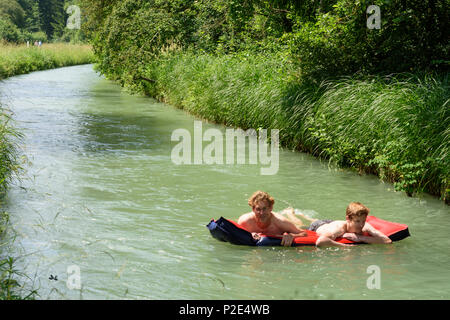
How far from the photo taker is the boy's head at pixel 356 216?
698 centimetres

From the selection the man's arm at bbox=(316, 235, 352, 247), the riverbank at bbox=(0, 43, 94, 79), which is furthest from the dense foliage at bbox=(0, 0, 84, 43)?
the man's arm at bbox=(316, 235, 352, 247)

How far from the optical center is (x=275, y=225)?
725 centimetres

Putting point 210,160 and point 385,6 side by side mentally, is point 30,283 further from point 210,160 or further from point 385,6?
point 385,6

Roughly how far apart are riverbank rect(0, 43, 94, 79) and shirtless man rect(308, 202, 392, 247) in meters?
27.4

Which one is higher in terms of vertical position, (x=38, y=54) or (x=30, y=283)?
(x=38, y=54)

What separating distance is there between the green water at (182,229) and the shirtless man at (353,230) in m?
0.12

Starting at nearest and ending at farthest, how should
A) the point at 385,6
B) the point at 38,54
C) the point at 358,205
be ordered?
the point at 358,205, the point at 385,6, the point at 38,54

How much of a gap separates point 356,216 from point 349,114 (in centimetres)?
434

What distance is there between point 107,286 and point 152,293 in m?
0.48

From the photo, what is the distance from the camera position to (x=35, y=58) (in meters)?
41.6

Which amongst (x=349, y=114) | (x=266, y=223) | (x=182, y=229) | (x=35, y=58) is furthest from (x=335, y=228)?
(x=35, y=58)

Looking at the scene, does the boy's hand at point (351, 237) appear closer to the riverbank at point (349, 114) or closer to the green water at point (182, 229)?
the green water at point (182, 229)

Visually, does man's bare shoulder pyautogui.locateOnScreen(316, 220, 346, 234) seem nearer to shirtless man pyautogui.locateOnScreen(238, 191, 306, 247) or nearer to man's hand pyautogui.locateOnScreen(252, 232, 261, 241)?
shirtless man pyautogui.locateOnScreen(238, 191, 306, 247)

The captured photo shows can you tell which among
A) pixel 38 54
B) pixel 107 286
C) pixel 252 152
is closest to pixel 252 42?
pixel 252 152
